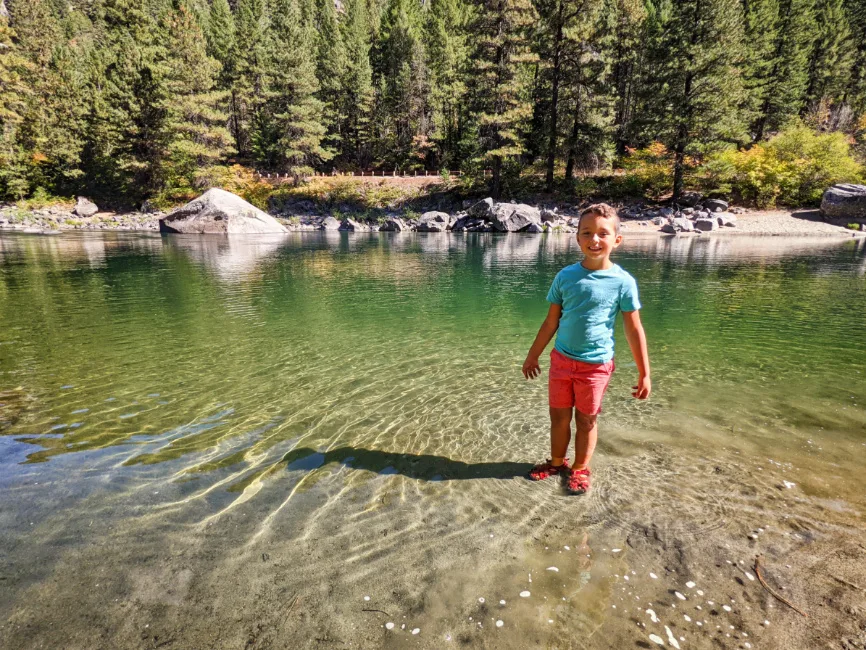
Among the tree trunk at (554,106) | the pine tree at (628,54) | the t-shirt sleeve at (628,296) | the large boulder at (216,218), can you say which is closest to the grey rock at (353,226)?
the large boulder at (216,218)

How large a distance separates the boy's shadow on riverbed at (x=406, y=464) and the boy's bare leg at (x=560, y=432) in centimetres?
31

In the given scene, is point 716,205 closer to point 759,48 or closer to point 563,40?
point 759,48

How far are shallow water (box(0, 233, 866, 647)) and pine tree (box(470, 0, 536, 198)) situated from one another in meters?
38.5

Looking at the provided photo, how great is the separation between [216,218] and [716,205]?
145 ft

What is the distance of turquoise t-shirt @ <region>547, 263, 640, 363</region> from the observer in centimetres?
343

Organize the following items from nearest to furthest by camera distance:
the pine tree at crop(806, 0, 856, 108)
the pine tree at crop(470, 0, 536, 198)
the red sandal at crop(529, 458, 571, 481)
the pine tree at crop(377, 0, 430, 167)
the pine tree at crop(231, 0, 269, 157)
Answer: the red sandal at crop(529, 458, 571, 481) → the pine tree at crop(470, 0, 536, 198) → the pine tree at crop(806, 0, 856, 108) → the pine tree at crop(231, 0, 269, 157) → the pine tree at crop(377, 0, 430, 167)

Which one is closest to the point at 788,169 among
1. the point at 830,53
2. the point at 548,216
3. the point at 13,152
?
the point at 548,216

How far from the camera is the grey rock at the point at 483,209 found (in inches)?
1592

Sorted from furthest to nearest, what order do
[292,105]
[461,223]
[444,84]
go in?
[444,84] < [292,105] < [461,223]

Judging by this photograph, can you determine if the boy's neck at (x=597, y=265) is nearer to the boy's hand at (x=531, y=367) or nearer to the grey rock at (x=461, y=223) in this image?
the boy's hand at (x=531, y=367)

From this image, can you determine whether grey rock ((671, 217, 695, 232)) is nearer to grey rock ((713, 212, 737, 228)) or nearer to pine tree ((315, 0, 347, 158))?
grey rock ((713, 212, 737, 228))

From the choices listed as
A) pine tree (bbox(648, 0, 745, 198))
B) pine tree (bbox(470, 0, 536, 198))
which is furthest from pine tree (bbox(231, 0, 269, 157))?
pine tree (bbox(648, 0, 745, 198))

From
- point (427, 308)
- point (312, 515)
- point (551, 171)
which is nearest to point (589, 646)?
point (312, 515)

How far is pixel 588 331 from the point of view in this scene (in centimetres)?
346
